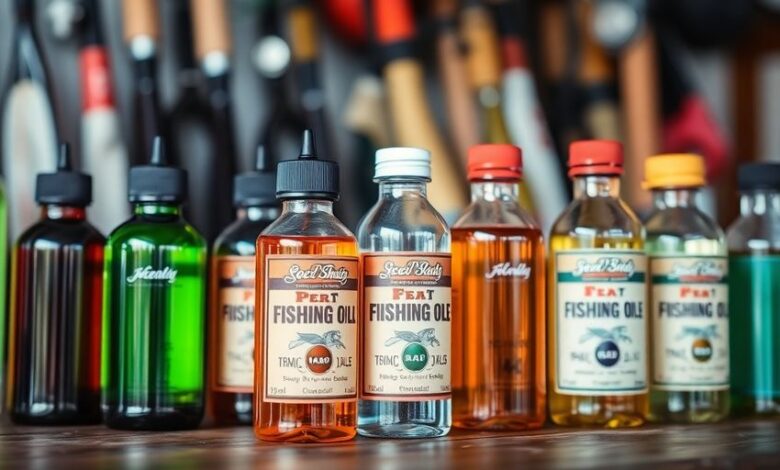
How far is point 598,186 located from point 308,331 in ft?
0.99

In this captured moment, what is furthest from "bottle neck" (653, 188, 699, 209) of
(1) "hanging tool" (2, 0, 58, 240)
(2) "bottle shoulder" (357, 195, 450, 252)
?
(1) "hanging tool" (2, 0, 58, 240)

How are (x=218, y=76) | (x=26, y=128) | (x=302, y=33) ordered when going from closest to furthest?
(x=26, y=128) → (x=218, y=76) → (x=302, y=33)

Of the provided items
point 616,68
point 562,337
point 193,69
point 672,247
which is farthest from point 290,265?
point 616,68

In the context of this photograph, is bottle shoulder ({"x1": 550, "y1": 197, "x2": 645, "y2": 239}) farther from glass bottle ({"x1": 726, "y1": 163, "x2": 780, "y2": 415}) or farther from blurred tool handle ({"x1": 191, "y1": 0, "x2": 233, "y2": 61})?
blurred tool handle ({"x1": 191, "y1": 0, "x2": 233, "y2": 61})

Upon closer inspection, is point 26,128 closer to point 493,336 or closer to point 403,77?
point 403,77

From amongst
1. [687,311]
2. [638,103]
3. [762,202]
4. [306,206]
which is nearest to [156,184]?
[306,206]

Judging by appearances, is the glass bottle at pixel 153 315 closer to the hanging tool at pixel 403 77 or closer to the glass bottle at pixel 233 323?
the glass bottle at pixel 233 323

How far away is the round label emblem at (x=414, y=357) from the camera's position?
0.81 metres

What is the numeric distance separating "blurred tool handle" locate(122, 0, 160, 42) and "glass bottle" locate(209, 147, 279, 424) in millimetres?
347

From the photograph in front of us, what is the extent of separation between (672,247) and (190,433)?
0.44m

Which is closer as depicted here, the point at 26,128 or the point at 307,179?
the point at 307,179

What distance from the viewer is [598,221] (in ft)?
3.05

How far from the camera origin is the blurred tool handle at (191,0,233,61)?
4.03 ft

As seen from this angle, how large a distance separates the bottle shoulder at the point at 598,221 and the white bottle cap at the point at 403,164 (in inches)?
5.6
